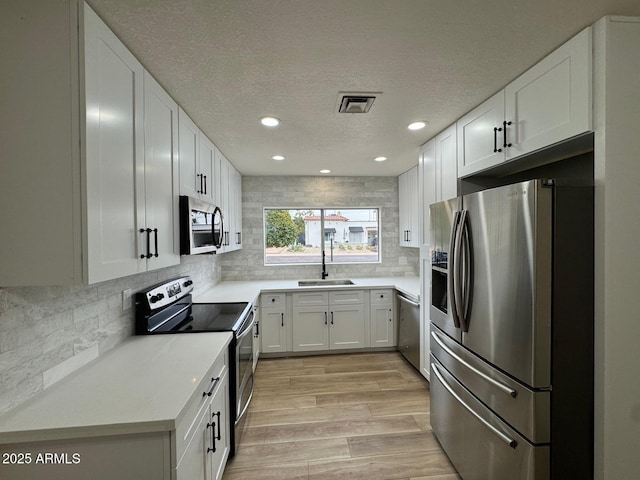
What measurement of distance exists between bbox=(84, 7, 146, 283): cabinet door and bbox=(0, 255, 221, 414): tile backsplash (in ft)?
1.15

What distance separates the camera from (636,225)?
4.03ft

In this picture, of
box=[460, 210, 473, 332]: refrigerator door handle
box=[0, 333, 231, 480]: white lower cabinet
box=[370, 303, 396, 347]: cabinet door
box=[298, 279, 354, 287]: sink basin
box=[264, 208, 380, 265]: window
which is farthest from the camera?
box=[264, 208, 380, 265]: window

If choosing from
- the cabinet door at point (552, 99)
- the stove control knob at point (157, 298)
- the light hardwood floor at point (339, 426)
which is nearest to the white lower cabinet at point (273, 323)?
the light hardwood floor at point (339, 426)

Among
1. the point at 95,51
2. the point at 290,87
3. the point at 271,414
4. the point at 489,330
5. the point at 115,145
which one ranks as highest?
the point at 290,87

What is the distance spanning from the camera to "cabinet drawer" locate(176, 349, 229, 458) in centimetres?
111

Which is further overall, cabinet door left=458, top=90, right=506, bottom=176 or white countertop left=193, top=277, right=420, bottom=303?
white countertop left=193, top=277, right=420, bottom=303

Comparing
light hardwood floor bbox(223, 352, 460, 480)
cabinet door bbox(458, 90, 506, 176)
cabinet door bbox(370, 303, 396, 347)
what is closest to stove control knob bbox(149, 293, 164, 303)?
light hardwood floor bbox(223, 352, 460, 480)

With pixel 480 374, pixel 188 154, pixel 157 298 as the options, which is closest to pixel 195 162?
pixel 188 154

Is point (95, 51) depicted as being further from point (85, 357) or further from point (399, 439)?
point (399, 439)

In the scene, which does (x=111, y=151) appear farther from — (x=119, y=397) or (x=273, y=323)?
(x=273, y=323)

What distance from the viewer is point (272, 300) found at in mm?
3604

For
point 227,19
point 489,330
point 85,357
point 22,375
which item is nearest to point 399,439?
point 489,330

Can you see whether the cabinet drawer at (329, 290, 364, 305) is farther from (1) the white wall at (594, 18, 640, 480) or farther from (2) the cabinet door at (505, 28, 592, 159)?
(1) the white wall at (594, 18, 640, 480)

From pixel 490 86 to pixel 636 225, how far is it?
40.7 inches
